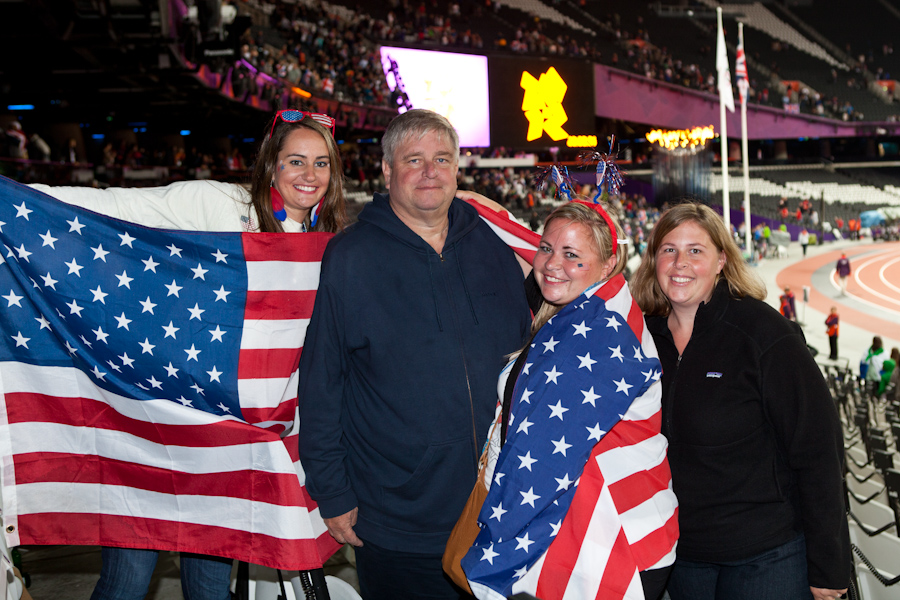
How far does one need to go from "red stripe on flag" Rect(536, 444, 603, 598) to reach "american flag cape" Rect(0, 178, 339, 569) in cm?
92

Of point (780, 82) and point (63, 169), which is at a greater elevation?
point (780, 82)

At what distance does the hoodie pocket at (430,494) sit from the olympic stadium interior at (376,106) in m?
1.28

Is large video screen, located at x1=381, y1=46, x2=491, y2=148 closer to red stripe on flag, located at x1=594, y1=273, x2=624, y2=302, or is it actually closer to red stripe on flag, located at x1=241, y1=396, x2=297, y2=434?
red stripe on flag, located at x1=241, y1=396, x2=297, y2=434

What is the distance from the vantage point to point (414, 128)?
245 centimetres

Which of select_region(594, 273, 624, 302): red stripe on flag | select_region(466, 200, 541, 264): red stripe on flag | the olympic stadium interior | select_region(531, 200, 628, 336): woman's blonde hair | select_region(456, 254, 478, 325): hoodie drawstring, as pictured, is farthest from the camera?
the olympic stadium interior

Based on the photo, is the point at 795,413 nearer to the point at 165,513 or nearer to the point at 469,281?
the point at 469,281

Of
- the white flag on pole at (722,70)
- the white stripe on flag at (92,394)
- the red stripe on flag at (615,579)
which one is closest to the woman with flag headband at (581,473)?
the red stripe on flag at (615,579)

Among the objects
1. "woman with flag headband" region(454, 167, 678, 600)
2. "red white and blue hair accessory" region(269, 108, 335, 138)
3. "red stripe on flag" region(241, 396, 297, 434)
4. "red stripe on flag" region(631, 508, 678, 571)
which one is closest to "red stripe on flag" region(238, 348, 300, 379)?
"red stripe on flag" region(241, 396, 297, 434)

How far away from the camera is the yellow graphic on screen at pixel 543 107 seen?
4.63 m

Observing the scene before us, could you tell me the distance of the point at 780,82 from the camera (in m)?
49.7

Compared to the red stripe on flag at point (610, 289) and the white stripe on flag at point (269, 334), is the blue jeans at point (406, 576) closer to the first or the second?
the white stripe on flag at point (269, 334)

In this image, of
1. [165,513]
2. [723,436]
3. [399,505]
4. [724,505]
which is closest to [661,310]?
[723,436]

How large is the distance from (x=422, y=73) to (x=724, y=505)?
43.8 feet

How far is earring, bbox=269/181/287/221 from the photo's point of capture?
2.78 metres
